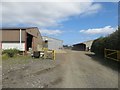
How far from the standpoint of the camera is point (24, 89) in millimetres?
8867

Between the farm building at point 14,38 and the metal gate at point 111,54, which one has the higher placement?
the farm building at point 14,38

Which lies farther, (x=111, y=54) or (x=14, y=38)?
(x=14, y=38)

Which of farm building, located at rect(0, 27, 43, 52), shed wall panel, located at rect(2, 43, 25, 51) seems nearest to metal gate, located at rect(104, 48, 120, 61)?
farm building, located at rect(0, 27, 43, 52)

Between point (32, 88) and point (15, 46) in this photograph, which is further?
point (15, 46)

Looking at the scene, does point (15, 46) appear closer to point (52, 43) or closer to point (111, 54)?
point (111, 54)

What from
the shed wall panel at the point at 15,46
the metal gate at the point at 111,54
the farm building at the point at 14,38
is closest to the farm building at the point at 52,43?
the farm building at the point at 14,38

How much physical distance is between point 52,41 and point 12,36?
4301cm

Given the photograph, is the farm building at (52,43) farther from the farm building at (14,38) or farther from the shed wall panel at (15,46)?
the shed wall panel at (15,46)

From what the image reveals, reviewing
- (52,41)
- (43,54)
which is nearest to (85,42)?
(52,41)

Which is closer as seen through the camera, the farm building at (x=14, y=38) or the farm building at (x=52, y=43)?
the farm building at (x=14, y=38)

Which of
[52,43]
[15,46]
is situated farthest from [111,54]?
[52,43]

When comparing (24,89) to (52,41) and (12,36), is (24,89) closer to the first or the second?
(12,36)

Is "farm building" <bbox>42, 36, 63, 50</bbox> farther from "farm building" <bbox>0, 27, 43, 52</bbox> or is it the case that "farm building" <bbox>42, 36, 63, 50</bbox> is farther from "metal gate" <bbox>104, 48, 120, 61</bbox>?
"metal gate" <bbox>104, 48, 120, 61</bbox>

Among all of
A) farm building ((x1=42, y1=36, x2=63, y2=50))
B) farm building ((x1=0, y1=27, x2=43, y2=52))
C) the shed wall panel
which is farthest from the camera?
farm building ((x1=42, y1=36, x2=63, y2=50))
